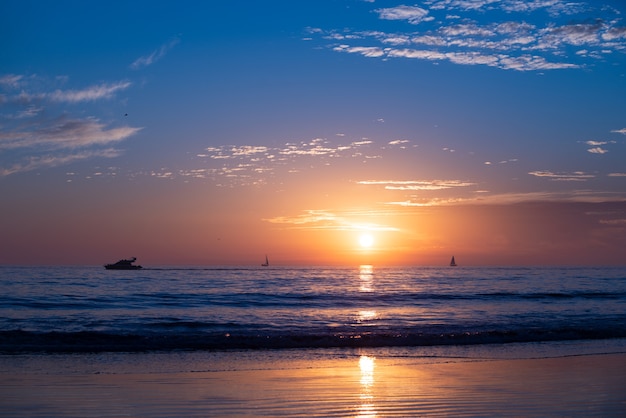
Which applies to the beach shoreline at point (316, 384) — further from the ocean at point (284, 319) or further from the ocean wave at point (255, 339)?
the ocean at point (284, 319)

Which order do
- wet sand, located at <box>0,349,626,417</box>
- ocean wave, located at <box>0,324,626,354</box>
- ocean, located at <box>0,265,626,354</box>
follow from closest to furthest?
wet sand, located at <box>0,349,626,417</box> → ocean wave, located at <box>0,324,626,354</box> → ocean, located at <box>0,265,626,354</box>

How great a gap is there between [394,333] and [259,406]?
13.5 metres

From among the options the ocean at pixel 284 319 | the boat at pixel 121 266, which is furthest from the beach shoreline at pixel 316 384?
the boat at pixel 121 266

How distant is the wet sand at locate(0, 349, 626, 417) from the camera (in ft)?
31.5

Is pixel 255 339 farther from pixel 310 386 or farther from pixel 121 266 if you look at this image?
pixel 121 266

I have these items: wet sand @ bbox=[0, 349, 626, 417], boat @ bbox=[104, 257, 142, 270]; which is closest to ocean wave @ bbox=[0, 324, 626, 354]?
wet sand @ bbox=[0, 349, 626, 417]

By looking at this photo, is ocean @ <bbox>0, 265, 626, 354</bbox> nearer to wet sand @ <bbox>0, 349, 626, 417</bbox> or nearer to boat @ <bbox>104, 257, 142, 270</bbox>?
wet sand @ <bbox>0, 349, 626, 417</bbox>

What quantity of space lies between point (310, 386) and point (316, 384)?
0.27 meters

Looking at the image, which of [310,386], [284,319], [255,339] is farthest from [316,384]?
[284,319]

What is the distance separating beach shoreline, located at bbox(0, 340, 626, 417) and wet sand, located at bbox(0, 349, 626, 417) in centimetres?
2

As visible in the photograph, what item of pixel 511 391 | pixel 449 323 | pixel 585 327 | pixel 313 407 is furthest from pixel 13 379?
pixel 585 327

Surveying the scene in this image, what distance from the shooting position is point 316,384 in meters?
11.9

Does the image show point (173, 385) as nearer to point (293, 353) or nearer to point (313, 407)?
point (313, 407)

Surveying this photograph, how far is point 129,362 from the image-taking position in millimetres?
15320
